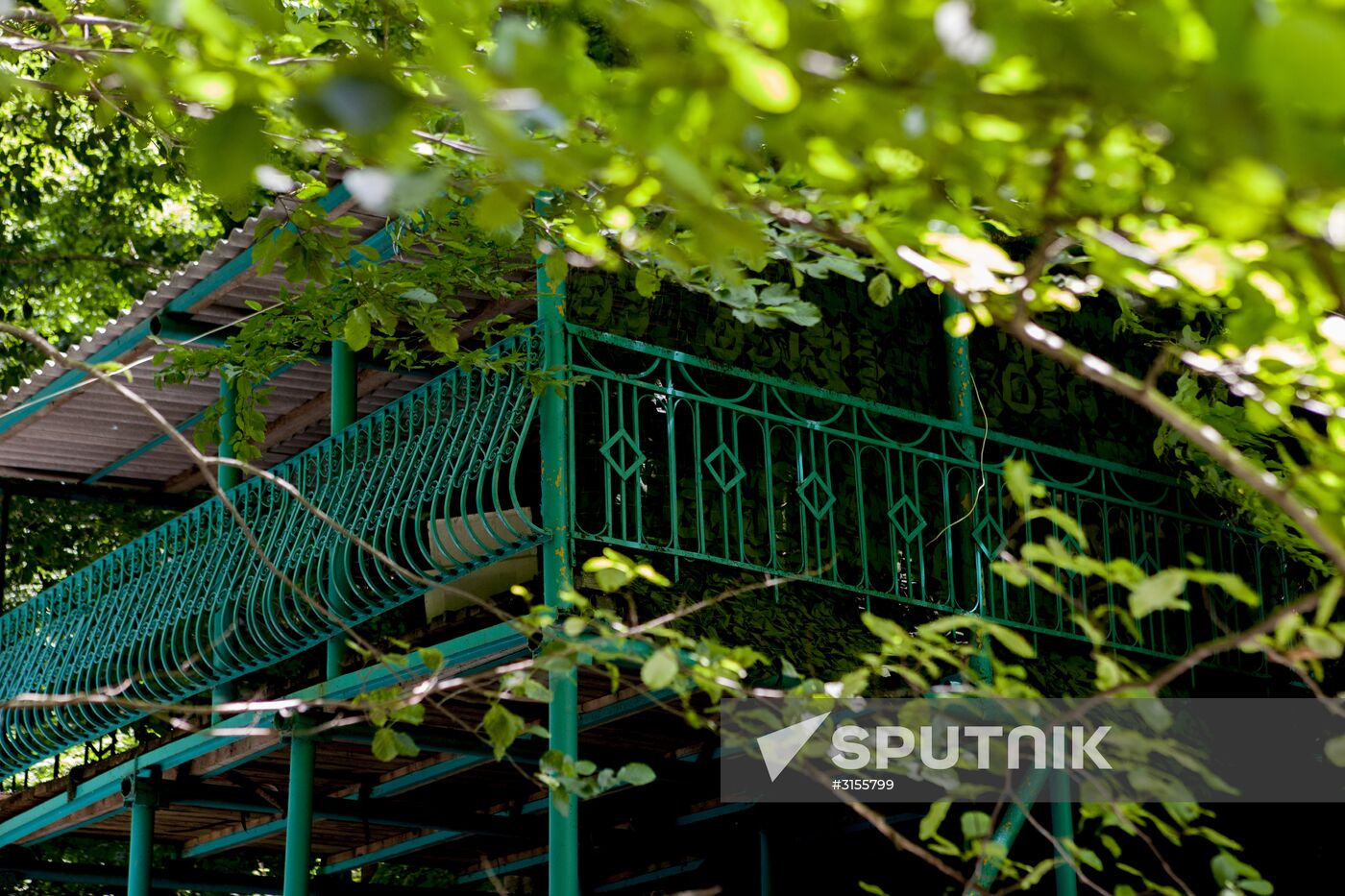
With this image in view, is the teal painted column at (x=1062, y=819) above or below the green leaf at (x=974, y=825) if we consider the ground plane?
above

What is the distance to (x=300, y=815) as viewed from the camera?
6.93m

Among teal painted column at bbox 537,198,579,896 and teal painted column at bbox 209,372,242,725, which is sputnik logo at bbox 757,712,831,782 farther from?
teal painted column at bbox 209,372,242,725

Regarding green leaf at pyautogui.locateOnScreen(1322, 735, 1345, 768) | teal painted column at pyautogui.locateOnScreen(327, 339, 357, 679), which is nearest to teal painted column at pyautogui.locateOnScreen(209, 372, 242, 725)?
teal painted column at pyautogui.locateOnScreen(327, 339, 357, 679)

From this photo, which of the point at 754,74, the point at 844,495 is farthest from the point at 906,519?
the point at 754,74

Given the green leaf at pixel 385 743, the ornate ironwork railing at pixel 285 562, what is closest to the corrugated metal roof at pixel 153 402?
the ornate ironwork railing at pixel 285 562

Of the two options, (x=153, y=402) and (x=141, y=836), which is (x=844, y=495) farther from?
(x=153, y=402)

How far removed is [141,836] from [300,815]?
156 centimetres

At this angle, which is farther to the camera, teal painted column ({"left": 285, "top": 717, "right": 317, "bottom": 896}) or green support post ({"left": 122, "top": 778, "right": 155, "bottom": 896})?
green support post ({"left": 122, "top": 778, "right": 155, "bottom": 896})

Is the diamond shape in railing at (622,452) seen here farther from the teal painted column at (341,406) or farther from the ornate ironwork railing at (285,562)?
the teal painted column at (341,406)

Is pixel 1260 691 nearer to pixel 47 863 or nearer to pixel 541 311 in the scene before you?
pixel 541 311

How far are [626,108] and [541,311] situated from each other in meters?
4.23

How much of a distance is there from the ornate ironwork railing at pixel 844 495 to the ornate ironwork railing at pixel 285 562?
0.40 metres

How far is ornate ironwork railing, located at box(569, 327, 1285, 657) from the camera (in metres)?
6.26

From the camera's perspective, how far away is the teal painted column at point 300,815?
6.91 m
